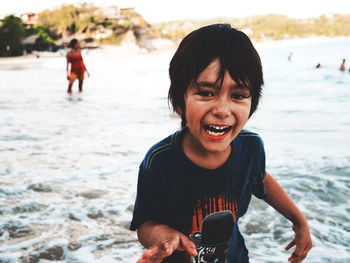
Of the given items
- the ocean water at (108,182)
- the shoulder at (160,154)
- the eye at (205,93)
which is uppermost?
the eye at (205,93)

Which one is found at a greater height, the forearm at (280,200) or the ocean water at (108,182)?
the forearm at (280,200)

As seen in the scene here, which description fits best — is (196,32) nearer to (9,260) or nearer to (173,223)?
(173,223)

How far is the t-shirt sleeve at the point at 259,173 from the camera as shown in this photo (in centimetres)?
162

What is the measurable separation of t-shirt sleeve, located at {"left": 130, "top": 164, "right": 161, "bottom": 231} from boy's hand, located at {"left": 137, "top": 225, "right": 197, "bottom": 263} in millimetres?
200

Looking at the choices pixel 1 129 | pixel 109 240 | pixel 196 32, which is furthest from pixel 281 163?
pixel 1 129

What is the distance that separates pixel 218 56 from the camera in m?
1.37

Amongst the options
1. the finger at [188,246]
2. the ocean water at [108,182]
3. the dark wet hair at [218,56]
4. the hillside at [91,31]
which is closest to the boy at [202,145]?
the dark wet hair at [218,56]

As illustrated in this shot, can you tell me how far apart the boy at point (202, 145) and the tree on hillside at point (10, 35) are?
58.3m

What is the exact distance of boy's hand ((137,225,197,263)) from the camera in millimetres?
1172

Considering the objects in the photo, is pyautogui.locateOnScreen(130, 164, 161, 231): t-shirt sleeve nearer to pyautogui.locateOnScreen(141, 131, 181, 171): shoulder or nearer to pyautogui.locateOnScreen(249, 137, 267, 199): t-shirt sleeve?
pyautogui.locateOnScreen(141, 131, 181, 171): shoulder

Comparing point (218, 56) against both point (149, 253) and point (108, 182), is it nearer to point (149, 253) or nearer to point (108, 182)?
point (149, 253)

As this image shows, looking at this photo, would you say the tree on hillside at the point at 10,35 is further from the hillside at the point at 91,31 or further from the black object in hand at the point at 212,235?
the black object in hand at the point at 212,235

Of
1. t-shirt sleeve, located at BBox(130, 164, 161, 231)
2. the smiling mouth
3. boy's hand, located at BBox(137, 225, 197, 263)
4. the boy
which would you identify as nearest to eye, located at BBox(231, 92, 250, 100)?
the boy

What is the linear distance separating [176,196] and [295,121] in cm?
671
